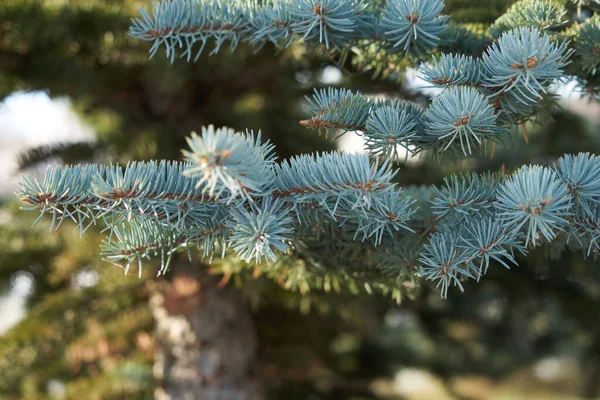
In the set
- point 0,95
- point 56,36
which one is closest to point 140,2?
point 56,36

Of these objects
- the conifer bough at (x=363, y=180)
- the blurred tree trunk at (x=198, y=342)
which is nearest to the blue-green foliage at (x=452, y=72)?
the conifer bough at (x=363, y=180)

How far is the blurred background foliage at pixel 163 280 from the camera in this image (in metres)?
1.30

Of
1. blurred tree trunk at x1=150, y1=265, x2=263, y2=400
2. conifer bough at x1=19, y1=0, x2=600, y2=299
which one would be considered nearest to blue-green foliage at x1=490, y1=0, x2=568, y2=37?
conifer bough at x1=19, y1=0, x2=600, y2=299

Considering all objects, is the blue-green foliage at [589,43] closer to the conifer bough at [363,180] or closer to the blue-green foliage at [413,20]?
the conifer bough at [363,180]

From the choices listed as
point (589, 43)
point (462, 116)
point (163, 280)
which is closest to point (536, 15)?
point (589, 43)

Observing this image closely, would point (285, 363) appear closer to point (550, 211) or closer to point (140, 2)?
point (140, 2)

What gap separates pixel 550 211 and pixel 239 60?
1.00 metres

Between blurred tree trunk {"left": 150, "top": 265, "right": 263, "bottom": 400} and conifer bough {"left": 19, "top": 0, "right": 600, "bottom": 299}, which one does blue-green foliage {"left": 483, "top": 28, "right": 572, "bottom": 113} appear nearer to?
conifer bough {"left": 19, "top": 0, "right": 600, "bottom": 299}

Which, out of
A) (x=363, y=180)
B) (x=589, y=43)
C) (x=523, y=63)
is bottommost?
(x=363, y=180)

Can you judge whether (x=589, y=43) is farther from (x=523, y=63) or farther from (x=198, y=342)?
(x=198, y=342)

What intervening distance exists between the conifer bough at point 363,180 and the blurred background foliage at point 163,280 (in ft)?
0.64

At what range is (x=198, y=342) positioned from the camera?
4.93 ft

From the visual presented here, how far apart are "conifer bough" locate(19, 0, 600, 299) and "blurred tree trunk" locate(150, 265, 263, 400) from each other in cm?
76

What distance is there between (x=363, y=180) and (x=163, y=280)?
1111 mm
